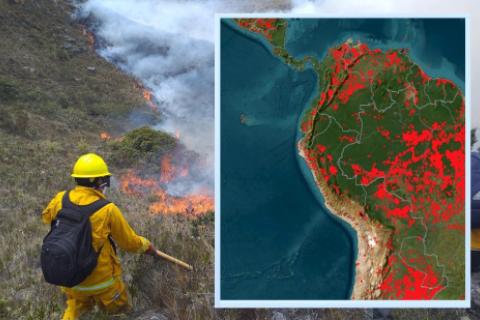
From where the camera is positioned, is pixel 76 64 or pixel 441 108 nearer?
pixel 441 108

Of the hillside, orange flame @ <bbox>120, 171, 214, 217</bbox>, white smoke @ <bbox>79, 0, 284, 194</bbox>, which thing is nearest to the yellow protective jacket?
the hillside

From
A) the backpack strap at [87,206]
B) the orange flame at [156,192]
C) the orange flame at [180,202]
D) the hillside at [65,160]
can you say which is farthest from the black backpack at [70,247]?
the orange flame at [156,192]

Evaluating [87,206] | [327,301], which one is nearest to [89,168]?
[87,206]

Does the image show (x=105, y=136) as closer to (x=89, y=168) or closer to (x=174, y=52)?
(x=174, y=52)

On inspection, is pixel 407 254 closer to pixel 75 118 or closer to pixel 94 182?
pixel 94 182

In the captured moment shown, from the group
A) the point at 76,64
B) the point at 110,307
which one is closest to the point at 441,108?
the point at 110,307

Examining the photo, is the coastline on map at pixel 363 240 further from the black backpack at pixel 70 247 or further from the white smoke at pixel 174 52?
the white smoke at pixel 174 52
